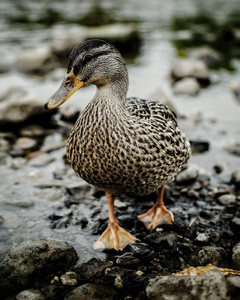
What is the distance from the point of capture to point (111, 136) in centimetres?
313

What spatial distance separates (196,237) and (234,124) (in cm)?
315

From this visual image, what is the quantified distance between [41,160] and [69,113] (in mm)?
1273

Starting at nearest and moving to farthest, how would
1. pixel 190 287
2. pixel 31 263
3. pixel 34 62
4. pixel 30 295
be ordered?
pixel 190 287 < pixel 30 295 < pixel 31 263 < pixel 34 62

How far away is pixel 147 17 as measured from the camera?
14.7 metres

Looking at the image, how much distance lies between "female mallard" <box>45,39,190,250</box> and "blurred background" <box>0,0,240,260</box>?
2.56ft

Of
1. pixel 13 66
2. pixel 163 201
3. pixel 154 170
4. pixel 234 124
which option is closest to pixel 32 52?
pixel 13 66

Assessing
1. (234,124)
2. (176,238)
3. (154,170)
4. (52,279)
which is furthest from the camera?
(234,124)

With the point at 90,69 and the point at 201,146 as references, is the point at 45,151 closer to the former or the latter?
the point at 201,146

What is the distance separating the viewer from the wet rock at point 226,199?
414cm

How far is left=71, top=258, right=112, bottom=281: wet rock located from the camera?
308 cm

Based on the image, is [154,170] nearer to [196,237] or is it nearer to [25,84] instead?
[196,237]

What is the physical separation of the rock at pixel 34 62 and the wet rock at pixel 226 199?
590cm

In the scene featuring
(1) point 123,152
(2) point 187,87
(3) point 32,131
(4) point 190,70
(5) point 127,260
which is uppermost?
(1) point 123,152

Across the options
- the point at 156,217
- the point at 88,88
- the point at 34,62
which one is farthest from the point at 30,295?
the point at 34,62
